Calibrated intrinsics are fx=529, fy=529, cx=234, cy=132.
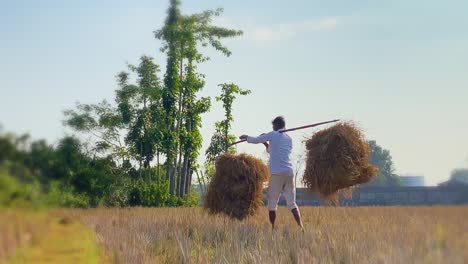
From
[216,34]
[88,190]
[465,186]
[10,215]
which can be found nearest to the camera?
[10,215]

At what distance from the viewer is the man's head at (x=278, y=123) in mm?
8422

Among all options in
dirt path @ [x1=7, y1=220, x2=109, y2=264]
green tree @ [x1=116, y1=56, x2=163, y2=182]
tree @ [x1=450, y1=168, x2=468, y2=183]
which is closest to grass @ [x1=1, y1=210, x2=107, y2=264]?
dirt path @ [x1=7, y1=220, x2=109, y2=264]

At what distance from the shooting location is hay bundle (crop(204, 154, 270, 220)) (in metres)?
8.86

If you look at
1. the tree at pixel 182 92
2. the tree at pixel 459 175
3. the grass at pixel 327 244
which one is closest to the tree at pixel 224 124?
the tree at pixel 182 92

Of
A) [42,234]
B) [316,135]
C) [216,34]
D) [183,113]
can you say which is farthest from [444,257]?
[216,34]

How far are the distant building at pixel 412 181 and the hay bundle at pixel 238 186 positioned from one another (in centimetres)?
694

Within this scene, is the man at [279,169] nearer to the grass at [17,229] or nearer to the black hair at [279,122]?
the black hair at [279,122]

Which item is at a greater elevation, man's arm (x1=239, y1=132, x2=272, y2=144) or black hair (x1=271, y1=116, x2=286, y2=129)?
black hair (x1=271, y1=116, x2=286, y2=129)

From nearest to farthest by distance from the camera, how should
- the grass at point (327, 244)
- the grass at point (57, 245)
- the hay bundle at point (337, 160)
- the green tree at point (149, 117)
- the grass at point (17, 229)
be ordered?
the grass at point (17, 229) < the grass at point (57, 245) < the grass at point (327, 244) < the hay bundle at point (337, 160) < the green tree at point (149, 117)

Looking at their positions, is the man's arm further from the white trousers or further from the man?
the white trousers

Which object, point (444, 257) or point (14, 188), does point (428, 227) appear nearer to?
point (444, 257)

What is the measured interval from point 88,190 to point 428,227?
94 cm

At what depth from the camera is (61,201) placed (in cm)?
132

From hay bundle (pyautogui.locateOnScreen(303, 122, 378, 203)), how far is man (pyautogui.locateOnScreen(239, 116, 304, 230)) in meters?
0.69
